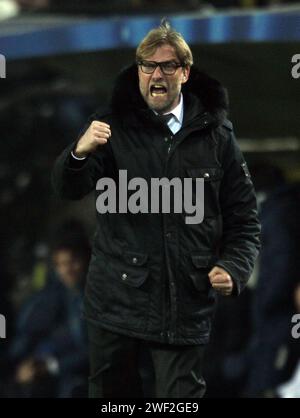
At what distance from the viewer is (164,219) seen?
14.9 feet

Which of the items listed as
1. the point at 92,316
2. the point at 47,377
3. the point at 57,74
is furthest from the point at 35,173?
the point at 92,316

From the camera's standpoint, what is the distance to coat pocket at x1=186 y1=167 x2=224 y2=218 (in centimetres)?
454

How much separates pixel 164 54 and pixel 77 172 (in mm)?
399

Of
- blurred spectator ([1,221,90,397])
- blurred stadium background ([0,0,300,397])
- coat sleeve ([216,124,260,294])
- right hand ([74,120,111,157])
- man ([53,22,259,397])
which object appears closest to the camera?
right hand ([74,120,111,157])

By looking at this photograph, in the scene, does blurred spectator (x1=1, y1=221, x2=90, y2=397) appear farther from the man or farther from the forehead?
the forehead

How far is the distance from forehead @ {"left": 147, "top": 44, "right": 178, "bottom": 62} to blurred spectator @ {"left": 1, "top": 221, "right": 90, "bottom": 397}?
2641mm

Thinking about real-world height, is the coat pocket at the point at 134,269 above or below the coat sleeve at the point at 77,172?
below

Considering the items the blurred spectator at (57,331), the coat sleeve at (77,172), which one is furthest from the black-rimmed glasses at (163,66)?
the blurred spectator at (57,331)

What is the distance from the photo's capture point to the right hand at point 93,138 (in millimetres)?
4367

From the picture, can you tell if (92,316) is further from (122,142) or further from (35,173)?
(35,173)

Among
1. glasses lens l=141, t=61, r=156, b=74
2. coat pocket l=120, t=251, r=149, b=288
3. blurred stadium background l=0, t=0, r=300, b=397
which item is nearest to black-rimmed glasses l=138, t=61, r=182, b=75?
glasses lens l=141, t=61, r=156, b=74

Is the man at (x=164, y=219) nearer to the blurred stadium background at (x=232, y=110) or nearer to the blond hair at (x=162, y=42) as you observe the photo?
the blond hair at (x=162, y=42)

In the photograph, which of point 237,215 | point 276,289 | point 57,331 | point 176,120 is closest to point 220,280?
point 237,215

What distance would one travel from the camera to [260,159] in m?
7.45
